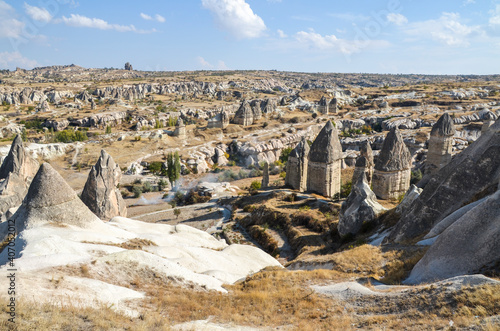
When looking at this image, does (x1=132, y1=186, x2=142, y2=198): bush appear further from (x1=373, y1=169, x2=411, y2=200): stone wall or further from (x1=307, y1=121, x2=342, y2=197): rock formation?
(x1=373, y1=169, x2=411, y2=200): stone wall

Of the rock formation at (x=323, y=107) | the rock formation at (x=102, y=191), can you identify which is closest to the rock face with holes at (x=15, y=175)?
the rock formation at (x=102, y=191)

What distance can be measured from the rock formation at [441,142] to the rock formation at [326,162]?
8.58 metres

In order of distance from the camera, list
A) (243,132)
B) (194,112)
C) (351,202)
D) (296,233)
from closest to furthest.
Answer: (351,202)
(296,233)
(243,132)
(194,112)

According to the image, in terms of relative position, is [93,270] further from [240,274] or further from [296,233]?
[296,233]

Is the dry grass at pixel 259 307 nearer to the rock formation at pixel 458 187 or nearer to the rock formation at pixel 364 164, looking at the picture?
the rock formation at pixel 458 187

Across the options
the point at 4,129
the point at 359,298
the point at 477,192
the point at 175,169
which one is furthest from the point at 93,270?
the point at 4,129

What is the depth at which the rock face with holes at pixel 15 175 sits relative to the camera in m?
16.1

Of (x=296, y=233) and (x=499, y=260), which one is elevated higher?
(x=499, y=260)

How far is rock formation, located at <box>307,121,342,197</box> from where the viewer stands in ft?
77.4

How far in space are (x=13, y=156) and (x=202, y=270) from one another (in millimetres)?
16464

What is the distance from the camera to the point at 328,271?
986 centimetres

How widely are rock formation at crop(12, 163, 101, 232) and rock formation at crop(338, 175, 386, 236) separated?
11.5 metres

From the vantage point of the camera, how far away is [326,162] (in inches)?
931

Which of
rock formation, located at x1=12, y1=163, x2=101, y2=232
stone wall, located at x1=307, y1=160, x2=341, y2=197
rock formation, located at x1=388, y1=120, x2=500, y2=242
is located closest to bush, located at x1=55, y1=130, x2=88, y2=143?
stone wall, located at x1=307, y1=160, x2=341, y2=197
